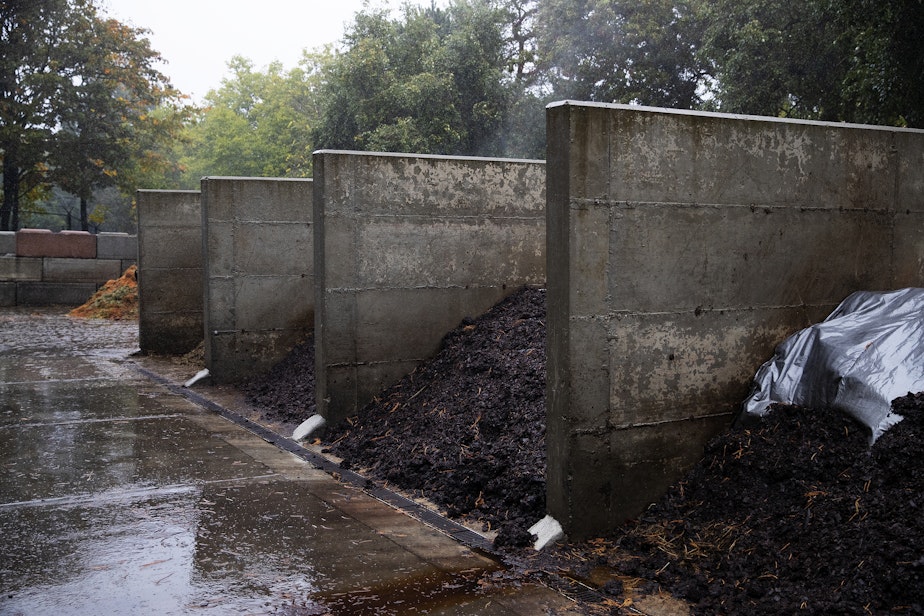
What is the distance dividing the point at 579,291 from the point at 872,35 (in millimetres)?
7680

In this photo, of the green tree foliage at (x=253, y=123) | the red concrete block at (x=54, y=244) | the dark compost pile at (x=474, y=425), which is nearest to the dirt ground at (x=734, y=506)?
the dark compost pile at (x=474, y=425)

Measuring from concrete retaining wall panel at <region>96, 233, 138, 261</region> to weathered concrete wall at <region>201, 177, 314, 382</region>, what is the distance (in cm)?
1247

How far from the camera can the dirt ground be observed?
3598 millimetres

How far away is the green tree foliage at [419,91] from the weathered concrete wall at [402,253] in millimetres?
15642

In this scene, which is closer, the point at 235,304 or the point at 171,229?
the point at 235,304

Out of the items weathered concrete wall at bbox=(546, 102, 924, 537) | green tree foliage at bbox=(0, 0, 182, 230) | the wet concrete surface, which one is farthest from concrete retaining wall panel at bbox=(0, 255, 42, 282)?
weathered concrete wall at bbox=(546, 102, 924, 537)

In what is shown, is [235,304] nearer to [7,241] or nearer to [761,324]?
[761,324]

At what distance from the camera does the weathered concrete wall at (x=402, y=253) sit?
7.27 m

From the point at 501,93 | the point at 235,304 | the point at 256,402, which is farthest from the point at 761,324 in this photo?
the point at 501,93

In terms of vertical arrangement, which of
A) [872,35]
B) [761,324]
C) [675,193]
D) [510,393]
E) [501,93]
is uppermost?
[501,93]

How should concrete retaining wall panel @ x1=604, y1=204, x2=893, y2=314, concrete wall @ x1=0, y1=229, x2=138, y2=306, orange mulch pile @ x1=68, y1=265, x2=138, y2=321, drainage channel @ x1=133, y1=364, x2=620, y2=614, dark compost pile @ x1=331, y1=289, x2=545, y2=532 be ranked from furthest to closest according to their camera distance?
concrete wall @ x1=0, y1=229, x2=138, y2=306 < orange mulch pile @ x1=68, y1=265, x2=138, y2=321 < dark compost pile @ x1=331, y1=289, x2=545, y2=532 < concrete retaining wall panel @ x1=604, y1=204, x2=893, y2=314 < drainage channel @ x1=133, y1=364, x2=620, y2=614

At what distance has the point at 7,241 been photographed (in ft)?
65.3

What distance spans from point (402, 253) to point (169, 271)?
568cm

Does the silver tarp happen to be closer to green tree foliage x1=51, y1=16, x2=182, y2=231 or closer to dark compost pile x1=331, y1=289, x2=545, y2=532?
dark compost pile x1=331, y1=289, x2=545, y2=532
